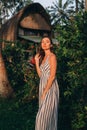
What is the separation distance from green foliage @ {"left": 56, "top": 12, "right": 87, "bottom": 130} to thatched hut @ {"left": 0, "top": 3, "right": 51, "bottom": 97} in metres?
21.1

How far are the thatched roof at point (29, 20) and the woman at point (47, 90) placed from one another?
77.0ft

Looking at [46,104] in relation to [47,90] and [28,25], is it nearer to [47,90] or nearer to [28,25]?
[47,90]

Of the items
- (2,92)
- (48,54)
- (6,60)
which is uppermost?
(48,54)

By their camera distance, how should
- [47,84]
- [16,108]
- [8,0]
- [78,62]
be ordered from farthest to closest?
[8,0], [16,108], [78,62], [47,84]

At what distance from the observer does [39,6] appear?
32.4 metres

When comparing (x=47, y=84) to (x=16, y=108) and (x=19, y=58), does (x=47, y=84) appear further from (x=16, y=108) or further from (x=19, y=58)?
(x=19, y=58)

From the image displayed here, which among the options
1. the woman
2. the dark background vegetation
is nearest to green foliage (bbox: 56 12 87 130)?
the dark background vegetation

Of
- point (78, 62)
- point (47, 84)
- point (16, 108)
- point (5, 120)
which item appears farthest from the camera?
point (16, 108)

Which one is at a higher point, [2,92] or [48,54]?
[48,54]

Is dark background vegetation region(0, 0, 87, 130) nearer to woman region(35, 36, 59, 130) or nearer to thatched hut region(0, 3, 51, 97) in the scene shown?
woman region(35, 36, 59, 130)

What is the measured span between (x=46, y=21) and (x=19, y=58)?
20.4 m

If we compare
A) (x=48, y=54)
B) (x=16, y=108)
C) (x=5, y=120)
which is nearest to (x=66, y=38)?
(x=48, y=54)

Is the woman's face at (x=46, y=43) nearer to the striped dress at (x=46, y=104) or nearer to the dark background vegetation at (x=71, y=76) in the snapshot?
the striped dress at (x=46, y=104)

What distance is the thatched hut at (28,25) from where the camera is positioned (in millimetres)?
29797
